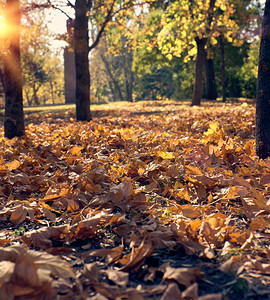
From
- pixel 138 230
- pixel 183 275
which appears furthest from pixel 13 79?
pixel 183 275

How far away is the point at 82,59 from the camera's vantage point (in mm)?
9133

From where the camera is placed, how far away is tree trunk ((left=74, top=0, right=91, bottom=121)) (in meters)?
8.81

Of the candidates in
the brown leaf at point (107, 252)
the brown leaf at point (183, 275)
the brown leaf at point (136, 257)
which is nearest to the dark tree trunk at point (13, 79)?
the brown leaf at point (107, 252)

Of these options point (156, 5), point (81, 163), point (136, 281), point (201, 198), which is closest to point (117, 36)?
point (156, 5)

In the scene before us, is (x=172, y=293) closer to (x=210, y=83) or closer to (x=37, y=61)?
(x=210, y=83)

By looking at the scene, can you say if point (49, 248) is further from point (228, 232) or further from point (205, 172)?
point (205, 172)

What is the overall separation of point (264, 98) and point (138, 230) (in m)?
2.27

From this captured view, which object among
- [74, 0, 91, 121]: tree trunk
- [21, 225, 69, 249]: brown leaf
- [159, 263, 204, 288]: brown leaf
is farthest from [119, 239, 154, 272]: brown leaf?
[74, 0, 91, 121]: tree trunk

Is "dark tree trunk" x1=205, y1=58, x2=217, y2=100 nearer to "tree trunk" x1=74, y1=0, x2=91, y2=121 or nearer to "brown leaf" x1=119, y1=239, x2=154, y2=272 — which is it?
"tree trunk" x1=74, y1=0, x2=91, y2=121

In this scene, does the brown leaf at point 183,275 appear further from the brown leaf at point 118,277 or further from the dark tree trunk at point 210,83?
the dark tree trunk at point 210,83

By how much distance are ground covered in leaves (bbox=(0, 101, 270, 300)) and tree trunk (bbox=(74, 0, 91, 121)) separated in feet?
19.0

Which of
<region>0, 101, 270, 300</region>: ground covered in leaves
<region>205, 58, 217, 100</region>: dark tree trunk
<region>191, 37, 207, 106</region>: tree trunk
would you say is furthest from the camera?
<region>205, 58, 217, 100</region>: dark tree trunk

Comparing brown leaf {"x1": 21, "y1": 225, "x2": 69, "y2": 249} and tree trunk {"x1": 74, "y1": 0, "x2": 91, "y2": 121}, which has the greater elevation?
tree trunk {"x1": 74, "y1": 0, "x2": 91, "y2": 121}

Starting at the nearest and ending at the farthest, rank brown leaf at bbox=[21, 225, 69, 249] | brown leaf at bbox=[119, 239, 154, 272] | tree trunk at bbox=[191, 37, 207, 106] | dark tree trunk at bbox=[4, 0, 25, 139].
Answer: brown leaf at bbox=[119, 239, 154, 272] < brown leaf at bbox=[21, 225, 69, 249] < dark tree trunk at bbox=[4, 0, 25, 139] < tree trunk at bbox=[191, 37, 207, 106]
